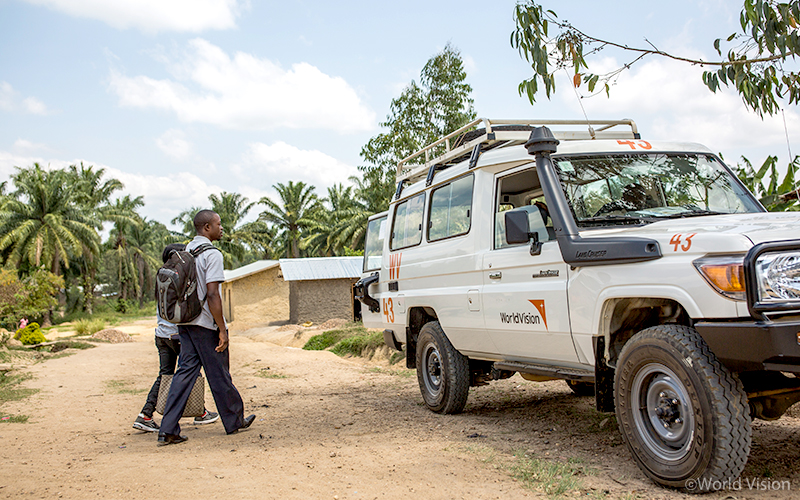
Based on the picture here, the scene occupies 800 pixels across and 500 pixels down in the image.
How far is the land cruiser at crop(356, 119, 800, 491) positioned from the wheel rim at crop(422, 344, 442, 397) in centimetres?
2

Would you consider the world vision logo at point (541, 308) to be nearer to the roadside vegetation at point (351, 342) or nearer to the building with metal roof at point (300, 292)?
the roadside vegetation at point (351, 342)

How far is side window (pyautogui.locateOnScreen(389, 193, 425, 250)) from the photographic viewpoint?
7.25 m

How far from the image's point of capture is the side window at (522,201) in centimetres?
505

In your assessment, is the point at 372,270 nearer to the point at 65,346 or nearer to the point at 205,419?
the point at 205,419

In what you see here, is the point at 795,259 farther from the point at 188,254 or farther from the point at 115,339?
the point at 115,339

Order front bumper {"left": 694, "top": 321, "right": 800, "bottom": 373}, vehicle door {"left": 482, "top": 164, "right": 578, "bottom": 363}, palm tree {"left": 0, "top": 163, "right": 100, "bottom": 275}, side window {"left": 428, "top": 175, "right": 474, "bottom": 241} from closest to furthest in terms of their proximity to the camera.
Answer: front bumper {"left": 694, "top": 321, "right": 800, "bottom": 373} → vehicle door {"left": 482, "top": 164, "right": 578, "bottom": 363} → side window {"left": 428, "top": 175, "right": 474, "bottom": 241} → palm tree {"left": 0, "top": 163, "right": 100, "bottom": 275}

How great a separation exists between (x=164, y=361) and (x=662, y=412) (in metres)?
4.76

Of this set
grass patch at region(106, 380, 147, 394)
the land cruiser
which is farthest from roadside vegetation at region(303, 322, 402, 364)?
the land cruiser

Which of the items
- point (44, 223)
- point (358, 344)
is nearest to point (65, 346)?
point (358, 344)

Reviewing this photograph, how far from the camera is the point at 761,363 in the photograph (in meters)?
3.44

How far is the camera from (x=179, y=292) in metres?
5.79

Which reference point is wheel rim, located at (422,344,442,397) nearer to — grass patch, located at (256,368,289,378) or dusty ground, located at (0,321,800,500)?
dusty ground, located at (0,321,800,500)

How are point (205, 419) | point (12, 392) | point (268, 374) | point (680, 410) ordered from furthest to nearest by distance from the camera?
point (268, 374), point (12, 392), point (205, 419), point (680, 410)

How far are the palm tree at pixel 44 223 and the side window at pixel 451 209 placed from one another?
38.5 meters
